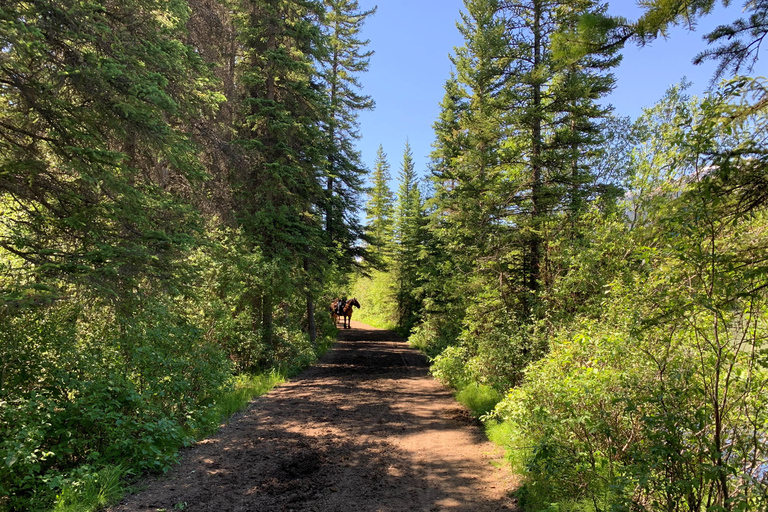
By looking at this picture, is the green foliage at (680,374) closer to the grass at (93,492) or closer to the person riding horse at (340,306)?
the grass at (93,492)

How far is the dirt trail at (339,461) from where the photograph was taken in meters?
4.72

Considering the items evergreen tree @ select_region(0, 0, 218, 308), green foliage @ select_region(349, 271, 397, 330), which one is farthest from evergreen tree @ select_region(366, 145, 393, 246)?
evergreen tree @ select_region(0, 0, 218, 308)

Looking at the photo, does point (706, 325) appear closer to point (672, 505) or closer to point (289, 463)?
point (672, 505)

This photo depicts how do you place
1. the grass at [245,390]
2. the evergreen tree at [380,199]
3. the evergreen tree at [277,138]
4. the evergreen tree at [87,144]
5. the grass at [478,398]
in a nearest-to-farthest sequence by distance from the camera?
the evergreen tree at [87,144] → the grass at [245,390] → the grass at [478,398] → the evergreen tree at [277,138] → the evergreen tree at [380,199]

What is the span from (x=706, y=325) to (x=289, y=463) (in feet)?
18.6

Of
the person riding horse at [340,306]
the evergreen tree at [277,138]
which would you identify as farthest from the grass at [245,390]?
the person riding horse at [340,306]

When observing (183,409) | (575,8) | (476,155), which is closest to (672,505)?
(183,409)

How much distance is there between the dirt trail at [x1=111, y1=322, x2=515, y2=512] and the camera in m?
4.72

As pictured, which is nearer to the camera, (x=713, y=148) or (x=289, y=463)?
(x=713, y=148)

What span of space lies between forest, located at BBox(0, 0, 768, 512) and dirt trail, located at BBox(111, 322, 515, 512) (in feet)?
1.58

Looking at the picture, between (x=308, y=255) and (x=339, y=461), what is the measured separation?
8.19 m

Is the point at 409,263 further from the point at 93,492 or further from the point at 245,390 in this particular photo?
the point at 93,492

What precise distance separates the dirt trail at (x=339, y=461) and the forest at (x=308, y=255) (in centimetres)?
48

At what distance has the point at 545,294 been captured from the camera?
811cm
